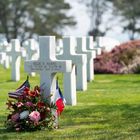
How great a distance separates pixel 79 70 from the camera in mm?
17078

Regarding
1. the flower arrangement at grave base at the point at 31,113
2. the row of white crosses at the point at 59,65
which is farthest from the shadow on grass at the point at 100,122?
the row of white crosses at the point at 59,65

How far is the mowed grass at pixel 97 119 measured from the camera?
9.44 meters

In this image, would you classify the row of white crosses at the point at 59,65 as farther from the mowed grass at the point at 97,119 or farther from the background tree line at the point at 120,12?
the background tree line at the point at 120,12

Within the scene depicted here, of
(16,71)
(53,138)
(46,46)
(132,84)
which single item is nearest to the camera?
(53,138)

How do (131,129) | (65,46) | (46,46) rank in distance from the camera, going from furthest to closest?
1. (65,46)
2. (46,46)
3. (131,129)

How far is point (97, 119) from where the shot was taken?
441 inches

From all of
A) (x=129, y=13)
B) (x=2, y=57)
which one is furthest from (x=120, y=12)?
(x=2, y=57)

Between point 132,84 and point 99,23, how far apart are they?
52261 mm

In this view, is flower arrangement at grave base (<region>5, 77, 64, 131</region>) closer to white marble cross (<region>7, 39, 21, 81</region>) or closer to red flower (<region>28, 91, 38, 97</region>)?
red flower (<region>28, 91, 38, 97</region>)

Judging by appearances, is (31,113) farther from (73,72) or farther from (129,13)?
(129,13)

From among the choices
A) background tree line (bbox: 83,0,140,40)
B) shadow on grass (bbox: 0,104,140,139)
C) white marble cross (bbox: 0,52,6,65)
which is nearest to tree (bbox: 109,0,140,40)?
background tree line (bbox: 83,0,140,40)

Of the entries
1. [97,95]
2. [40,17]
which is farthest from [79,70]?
[40,17]

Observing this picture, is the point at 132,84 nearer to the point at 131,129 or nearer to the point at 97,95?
the point at 97,95

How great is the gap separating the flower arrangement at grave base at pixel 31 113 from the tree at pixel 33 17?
57361 millimetres
